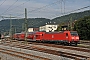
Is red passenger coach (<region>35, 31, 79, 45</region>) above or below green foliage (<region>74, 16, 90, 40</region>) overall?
below

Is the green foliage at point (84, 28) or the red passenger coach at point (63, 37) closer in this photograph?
the red passenger coach at point (63, 37)

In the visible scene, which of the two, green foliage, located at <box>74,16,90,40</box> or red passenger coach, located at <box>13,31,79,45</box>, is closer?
red passenger coach, located at <box>13,31,79,45</box>

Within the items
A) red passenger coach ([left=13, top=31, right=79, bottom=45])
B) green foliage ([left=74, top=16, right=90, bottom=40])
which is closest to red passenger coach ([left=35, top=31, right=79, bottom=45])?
red passenger coach ([left=13, top=31, right=79, bottom=45])

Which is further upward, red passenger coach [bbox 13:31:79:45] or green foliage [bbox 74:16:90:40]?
green foliage [bbox 74:16:90:40]

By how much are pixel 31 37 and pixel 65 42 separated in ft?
70.4

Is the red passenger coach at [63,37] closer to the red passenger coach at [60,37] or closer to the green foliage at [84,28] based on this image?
the red passenger coach at [60,37]

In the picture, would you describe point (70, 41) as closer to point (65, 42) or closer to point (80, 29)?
point (65, 42)

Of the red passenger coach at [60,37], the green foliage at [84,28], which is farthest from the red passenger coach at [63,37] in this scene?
the green foliage at [84,28]

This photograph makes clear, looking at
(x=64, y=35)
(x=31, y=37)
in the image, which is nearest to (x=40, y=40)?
(x=31, y=37)

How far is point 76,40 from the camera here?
130 ft

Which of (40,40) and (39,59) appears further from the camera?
(40,40)

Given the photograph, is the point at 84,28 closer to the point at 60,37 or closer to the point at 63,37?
the point at 60,37

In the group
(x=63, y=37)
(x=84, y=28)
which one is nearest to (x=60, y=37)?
(x=63, y=37)

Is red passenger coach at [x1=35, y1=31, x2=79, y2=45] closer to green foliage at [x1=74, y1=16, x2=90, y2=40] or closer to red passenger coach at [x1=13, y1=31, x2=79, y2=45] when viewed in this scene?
red passenger coach at [x1=13, y1=31, x2=79, y2=45]
